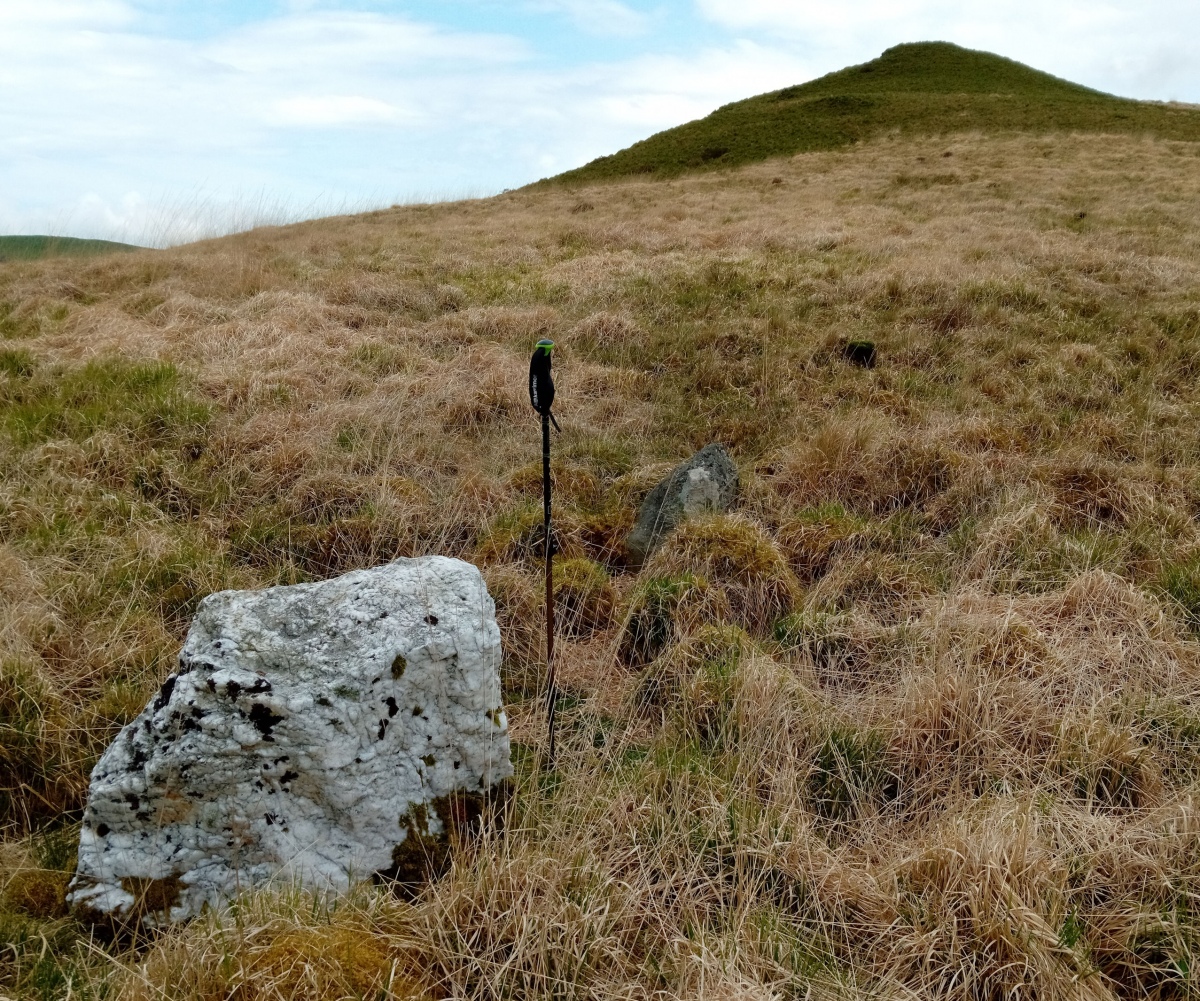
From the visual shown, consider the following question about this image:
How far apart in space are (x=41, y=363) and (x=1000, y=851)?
828 centimetres

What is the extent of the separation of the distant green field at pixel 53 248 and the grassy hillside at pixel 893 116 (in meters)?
20.4

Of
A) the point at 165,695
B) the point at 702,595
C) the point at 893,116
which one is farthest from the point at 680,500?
the point at 893,116

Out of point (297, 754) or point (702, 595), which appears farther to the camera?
point (702, 595)

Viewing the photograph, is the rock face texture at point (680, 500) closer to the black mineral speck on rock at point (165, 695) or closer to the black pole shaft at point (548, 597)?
the black pole shaft at point (548, 597)

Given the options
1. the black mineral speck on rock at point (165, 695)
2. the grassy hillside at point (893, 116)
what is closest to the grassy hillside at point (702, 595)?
the black mineral speck on rock at point (165, 695)

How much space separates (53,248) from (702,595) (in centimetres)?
1557

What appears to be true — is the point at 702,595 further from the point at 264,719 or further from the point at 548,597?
the point at 264,719

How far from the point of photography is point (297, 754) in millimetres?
2422

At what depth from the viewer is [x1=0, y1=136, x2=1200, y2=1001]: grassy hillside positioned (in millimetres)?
2262

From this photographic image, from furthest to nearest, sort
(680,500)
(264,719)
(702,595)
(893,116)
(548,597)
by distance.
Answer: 1. (893,116)
2. (680,500)
3. (702,595)
4. (548,597)
5. (264,719)

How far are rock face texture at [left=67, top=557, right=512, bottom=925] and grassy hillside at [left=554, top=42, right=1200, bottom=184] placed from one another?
3039 centimetres

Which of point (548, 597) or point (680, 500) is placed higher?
point (548, 597)

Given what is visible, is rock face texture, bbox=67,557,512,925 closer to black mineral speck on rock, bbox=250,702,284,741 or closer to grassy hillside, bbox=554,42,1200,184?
black mineral speck on rock, bbox=250,702,284,741

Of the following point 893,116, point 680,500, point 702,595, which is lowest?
point 702,595
